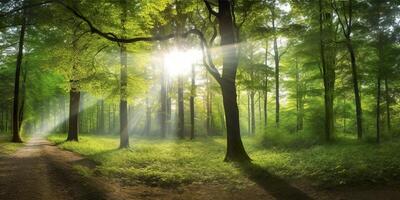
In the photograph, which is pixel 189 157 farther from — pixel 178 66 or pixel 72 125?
pixel 178 66

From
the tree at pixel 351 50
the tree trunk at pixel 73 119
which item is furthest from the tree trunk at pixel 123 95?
the tree at pixel 351 50

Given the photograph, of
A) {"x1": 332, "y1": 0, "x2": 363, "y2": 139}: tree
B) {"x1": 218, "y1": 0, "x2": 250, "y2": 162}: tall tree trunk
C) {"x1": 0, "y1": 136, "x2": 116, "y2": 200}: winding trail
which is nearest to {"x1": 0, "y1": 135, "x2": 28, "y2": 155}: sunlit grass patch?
{"x1": 0, "y1": 136, "x2": 116, "y2": 200}: winding trail

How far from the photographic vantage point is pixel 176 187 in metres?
9.98

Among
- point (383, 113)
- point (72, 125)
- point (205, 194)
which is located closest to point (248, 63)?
point (383, 113)

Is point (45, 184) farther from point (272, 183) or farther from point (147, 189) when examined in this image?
point (272, 183)

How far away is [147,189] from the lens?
381 inches

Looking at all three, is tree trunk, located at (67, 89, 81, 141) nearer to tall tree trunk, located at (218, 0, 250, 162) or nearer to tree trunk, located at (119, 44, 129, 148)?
tree trunk, located at (119, 44, 129, 148)

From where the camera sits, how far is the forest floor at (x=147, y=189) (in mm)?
7906

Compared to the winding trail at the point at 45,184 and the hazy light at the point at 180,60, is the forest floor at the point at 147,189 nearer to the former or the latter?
the winding trail at the point at 45,184

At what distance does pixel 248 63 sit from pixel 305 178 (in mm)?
15349

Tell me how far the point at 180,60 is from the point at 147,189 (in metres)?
21.0

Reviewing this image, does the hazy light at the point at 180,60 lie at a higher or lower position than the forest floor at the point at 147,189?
higher

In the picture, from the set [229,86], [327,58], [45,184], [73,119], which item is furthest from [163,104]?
[45,184]

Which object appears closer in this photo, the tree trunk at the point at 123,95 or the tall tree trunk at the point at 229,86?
the tall tree trunk at the point at 229,86
